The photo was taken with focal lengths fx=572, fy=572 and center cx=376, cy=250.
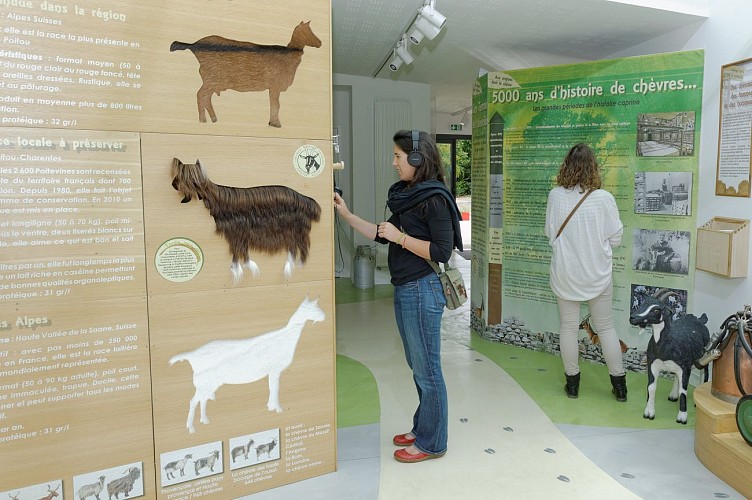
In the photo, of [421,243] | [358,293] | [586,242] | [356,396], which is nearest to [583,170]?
[586,242]

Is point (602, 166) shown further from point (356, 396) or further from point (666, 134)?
point (356, 396)

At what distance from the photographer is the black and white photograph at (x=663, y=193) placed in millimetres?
3715

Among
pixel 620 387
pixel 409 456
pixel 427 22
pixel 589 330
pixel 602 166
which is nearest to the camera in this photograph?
pixel 409 456

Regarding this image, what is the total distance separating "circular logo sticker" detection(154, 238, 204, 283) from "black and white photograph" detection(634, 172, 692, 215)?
298 centimetres

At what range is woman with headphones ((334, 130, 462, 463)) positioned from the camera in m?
2.46

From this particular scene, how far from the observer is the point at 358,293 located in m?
6.77

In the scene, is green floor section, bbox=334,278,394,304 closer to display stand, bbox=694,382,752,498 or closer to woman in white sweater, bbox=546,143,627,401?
woman in white sweater, bbox=546,143,627,401

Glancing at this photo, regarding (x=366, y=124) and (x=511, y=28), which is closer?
(x=511, y=28)

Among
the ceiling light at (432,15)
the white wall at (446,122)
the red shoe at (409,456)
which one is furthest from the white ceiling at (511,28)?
the white wall at (446,122)

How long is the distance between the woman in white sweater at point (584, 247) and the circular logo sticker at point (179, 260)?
211cm

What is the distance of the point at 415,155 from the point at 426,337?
80 centimetres

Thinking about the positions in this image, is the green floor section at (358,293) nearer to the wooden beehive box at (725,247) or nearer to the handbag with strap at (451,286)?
the wooden beehive box at (725,247)

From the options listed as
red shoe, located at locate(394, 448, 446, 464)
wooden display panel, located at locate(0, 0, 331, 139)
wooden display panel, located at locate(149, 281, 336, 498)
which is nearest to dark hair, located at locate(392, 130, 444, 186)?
wooden display panel, located at locate(0, 0, 331, 139)

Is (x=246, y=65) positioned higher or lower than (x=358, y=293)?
higher
